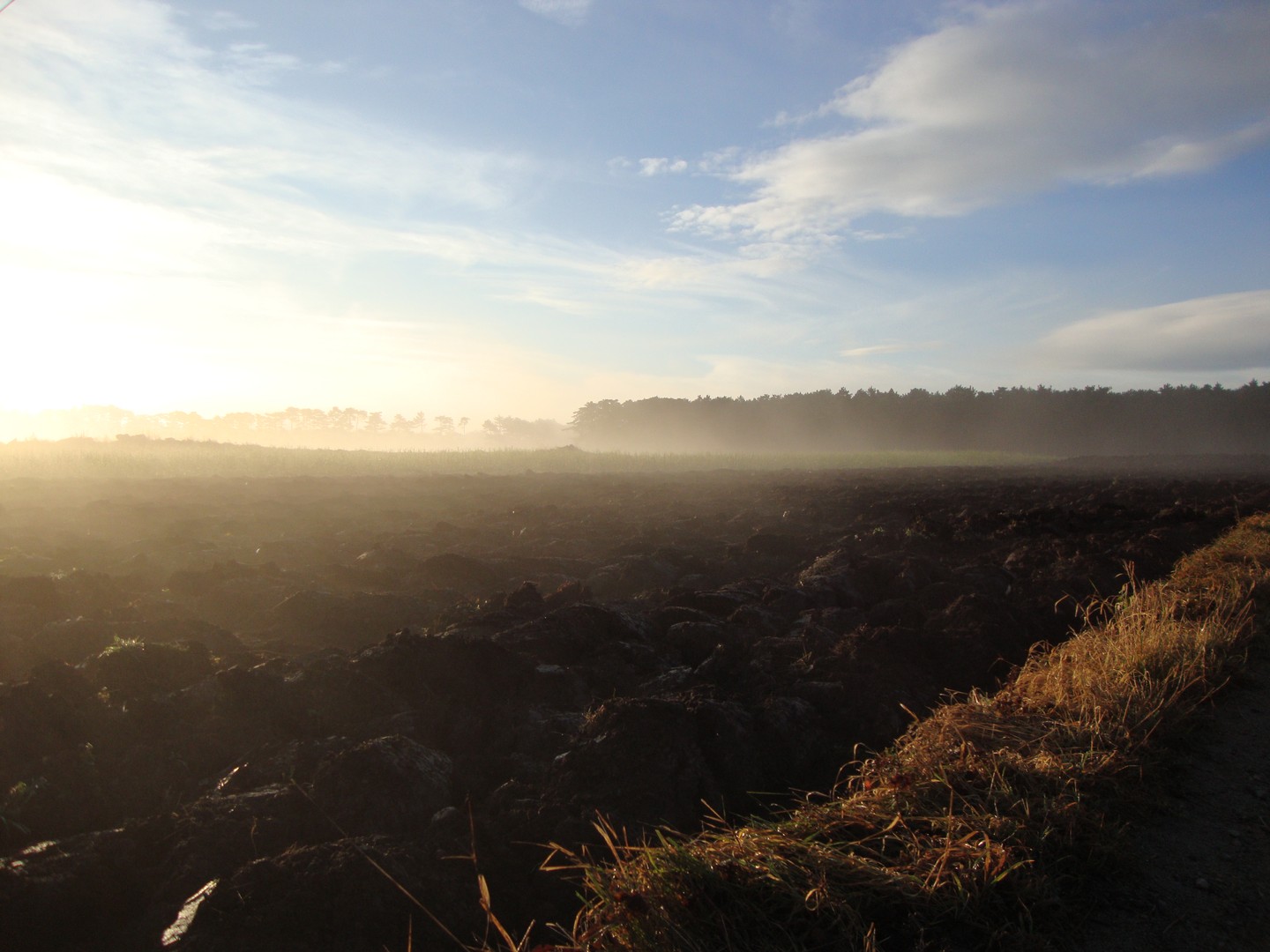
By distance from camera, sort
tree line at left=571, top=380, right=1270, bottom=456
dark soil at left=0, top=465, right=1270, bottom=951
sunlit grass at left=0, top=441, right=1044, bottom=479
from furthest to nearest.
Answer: tree line at left=571, top=380, right=1270, bottom=456 → sunlit grass at left=0, top=441, right=1044, bottom=479 → dark soil at left=0, top=465, right=1270, bottom=951

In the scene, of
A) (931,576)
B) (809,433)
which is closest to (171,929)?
(931,576)

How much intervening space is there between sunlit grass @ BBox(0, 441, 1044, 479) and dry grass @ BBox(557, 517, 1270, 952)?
920 inches

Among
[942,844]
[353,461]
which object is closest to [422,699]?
[942,844]

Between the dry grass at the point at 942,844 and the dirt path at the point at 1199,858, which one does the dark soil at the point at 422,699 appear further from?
the dirt path at the point at 1199,858

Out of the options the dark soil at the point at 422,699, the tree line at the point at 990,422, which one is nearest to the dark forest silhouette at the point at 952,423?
the tree line at the point at 990,422

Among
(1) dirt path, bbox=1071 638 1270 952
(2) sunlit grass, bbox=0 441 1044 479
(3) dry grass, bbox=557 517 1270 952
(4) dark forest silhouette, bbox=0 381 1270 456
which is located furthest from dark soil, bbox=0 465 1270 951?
(4) dark forest silhouette, bbox=0 381 1270 456

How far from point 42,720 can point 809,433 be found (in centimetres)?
6261

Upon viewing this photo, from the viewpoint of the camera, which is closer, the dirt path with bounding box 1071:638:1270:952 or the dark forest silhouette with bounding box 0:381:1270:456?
the dirt path with bounding box 1071:638:1270:952

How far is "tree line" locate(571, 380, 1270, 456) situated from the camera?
196ft

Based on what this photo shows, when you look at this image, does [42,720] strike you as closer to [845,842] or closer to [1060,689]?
[845,842]

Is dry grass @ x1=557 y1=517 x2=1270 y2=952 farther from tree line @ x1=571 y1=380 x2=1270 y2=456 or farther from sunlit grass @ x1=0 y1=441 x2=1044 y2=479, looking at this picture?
tree line @ x1=571 y1=380 x2=1270 y2=456

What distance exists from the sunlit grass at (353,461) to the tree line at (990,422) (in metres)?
15.8

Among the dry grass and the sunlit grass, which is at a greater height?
the sunlit grass

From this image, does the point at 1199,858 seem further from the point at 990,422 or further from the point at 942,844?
the point at 990,422
